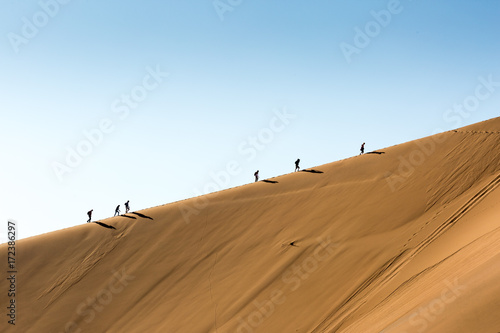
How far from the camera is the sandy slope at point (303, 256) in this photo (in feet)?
28.1

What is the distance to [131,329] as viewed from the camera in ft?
39.5

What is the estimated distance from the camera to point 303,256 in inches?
479

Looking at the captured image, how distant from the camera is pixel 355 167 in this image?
628 inches

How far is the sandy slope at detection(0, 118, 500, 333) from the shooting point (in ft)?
28.1

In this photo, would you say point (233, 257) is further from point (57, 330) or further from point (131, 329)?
point (57, 330)

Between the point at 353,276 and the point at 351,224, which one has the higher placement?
the point at 351,224

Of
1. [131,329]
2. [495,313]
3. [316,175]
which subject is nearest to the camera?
[495,313]

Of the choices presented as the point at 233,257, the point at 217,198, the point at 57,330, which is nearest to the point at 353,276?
the point at 233,257

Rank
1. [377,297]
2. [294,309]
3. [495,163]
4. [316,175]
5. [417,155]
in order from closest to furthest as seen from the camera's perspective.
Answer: [377,297] → [294,309] → [495,163] → [417,155] → [316,175]

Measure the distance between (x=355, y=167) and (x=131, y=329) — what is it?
9.28 meters

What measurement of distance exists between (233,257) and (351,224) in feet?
12.1

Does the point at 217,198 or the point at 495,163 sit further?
the point at 217,198

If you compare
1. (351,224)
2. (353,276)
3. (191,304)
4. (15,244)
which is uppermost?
(15,244)

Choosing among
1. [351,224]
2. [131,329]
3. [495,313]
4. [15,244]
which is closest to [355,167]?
[351,224]
